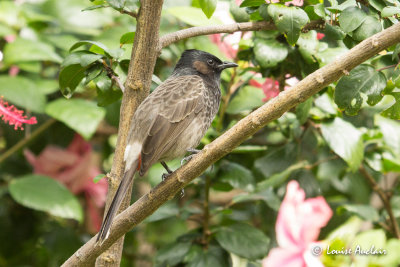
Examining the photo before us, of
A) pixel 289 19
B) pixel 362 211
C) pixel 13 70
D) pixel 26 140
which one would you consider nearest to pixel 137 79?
pixel 289 19

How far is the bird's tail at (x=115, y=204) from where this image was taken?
5.12ft

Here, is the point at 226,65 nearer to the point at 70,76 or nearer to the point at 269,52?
the point at 269,52

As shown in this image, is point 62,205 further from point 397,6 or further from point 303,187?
point 397,6

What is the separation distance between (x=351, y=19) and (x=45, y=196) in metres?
1.59

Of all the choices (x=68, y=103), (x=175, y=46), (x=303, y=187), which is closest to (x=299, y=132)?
(x=303, y=187)

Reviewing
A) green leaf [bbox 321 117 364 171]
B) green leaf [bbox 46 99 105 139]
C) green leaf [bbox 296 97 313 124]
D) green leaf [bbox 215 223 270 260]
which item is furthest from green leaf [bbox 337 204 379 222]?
green leaf [bbox 46 99 105 139]

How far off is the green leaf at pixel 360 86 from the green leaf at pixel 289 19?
21 centimetres

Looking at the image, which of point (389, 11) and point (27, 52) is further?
point (27, 52)

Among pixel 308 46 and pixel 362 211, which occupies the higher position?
pixel 308 46

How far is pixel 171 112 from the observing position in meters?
2.10

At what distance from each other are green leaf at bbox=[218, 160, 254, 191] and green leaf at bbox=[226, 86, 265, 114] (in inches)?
10.2

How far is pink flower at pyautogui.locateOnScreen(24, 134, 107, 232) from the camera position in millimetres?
2914

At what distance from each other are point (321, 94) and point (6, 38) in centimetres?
177

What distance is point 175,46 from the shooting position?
2904 mm
